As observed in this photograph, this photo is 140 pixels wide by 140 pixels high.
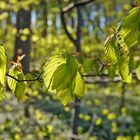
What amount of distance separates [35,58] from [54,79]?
13225 mm

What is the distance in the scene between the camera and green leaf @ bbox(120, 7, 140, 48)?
1360 millimetres

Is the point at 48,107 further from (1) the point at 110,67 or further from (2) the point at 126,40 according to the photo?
(2) the point at 126,40

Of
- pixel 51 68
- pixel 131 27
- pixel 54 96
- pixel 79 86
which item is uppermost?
pixel 131 27

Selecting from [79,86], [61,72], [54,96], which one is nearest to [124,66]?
[79,86]

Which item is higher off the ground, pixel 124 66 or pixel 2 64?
pixel 2 64

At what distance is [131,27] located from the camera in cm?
138

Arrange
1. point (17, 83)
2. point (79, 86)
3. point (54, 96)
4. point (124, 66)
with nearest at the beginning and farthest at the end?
point (79, 86) < point (17, 83) < point (124, 66) < point (54, 96)

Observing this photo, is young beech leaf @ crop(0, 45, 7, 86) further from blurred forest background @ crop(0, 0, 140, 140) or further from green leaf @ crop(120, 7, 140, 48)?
blurred forest background @ crop(0, 0, 140, 140)

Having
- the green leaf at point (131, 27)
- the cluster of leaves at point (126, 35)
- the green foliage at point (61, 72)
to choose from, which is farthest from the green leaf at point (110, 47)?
the green foliage at point (61, 72)

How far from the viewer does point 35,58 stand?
1452cm

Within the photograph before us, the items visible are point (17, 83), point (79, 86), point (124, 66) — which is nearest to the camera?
point (79, 86)

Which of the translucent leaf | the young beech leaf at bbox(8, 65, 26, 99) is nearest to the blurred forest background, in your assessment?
the translucent leaf

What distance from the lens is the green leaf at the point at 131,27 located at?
136cm

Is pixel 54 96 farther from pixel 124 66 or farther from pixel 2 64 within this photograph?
pixel 2 64
